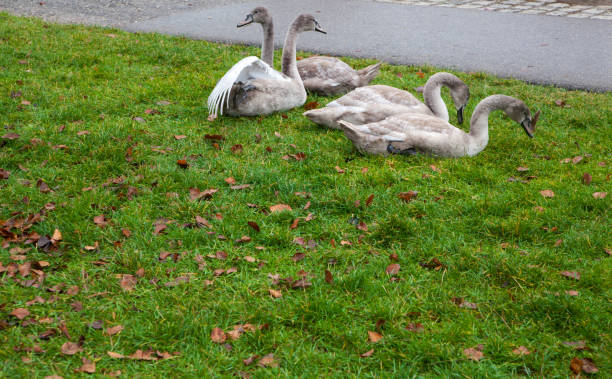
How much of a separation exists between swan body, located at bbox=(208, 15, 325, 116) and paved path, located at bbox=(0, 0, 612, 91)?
2996 mm

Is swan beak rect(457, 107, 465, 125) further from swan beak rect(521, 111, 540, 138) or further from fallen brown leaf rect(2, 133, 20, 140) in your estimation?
fallen brown leaf rect(2, 133, 20, 140)

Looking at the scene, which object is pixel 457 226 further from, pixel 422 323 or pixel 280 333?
pixel 280 333

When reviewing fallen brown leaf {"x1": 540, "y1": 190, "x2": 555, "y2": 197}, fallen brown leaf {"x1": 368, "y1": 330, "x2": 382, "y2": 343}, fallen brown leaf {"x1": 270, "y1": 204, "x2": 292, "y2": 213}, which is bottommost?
fallen brown leaf {"x1": 368, "y1": 330, "x2": 382, "y2": 343}

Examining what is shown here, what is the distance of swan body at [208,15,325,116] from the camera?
6.35m

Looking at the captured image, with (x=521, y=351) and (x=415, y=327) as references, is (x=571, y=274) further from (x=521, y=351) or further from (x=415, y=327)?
(x=415, y=327)

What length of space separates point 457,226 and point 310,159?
1.76 meters

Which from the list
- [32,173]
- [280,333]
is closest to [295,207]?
[280,333]

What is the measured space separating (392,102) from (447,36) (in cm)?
511

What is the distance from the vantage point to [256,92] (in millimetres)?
6637

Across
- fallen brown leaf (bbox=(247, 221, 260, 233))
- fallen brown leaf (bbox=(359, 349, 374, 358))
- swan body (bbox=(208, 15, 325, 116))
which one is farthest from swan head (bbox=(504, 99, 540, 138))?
fallen brown leaf (bbox=(359, 349, 374, 358))

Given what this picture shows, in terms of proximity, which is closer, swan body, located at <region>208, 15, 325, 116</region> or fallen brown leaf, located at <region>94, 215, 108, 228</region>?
fallen brown leaf, located at <region>94, 215, 108, 228</region>

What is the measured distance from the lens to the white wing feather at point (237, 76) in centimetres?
618

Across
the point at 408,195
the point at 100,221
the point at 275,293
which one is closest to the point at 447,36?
the point at 408,195

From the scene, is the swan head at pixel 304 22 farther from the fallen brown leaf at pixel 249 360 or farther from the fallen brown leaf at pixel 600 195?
the fallen brown leaf at pixel 249 360
